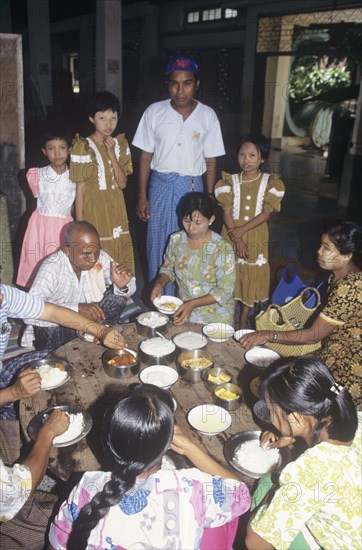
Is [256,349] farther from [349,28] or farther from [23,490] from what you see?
Answer: [349,28]

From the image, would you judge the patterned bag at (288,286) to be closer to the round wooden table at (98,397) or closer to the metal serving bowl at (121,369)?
the round wooden table at (98,397)

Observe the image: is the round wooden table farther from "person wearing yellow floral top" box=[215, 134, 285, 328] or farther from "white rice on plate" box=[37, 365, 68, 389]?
"person wearing yellow floral top" box=[215, 134, 285, 328]

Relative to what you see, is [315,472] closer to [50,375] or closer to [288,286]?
[50,375]

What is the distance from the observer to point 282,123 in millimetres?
16375

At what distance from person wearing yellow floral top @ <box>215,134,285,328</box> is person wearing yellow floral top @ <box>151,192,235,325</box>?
90cm

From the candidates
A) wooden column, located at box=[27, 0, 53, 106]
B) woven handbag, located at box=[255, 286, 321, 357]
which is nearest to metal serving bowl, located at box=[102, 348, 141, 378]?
woven handbag, located at box=[255, 286, 321, 357]

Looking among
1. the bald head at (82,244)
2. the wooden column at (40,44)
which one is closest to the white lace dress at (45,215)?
the bald head at (82,244)

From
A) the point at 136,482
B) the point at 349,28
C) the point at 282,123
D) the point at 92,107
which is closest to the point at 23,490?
the point at 136,482

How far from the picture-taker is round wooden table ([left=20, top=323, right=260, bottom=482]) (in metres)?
2.18

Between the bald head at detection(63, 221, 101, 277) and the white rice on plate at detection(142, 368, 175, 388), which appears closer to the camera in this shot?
the white rice on plate at detection(142, 368, 175, 388)

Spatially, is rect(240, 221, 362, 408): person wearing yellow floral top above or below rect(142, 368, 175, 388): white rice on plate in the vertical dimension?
above

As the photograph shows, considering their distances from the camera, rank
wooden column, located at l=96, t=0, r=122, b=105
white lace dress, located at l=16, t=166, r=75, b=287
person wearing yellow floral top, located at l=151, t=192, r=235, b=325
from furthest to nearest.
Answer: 1. wooden column, located at l=96, t=0, r=122, b=105
2. white lace dress, located at l=16, t=166, r=75, b=287
3. person wearing yellow floral top, located at l=151, t=192, r=235, b=325

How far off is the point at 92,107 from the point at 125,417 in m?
3.66

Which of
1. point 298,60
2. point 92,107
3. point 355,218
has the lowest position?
point 355,218
